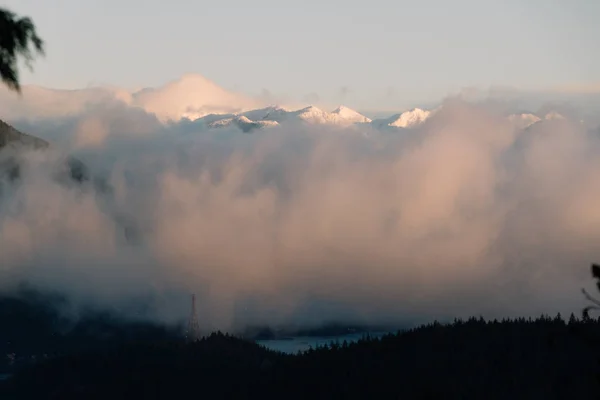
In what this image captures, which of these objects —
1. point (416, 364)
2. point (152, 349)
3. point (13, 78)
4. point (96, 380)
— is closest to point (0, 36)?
point (13, 78)

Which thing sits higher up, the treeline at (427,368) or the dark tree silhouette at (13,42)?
the dark tree silhouette at (13,42)

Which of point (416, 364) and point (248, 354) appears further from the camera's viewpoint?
point (248, 354)

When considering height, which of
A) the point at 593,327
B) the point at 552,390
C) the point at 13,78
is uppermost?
the point at 13,78

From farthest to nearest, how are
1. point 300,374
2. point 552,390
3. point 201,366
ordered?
point 201,366, point 300,374, point 552,390

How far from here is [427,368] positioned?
4006 cm

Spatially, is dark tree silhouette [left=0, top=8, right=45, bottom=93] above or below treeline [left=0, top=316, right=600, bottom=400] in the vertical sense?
above

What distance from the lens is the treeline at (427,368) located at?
33.0m

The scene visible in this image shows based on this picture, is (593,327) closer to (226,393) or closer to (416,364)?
(416,364)

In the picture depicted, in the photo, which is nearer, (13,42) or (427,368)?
(13,42)

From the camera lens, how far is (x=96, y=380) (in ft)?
367

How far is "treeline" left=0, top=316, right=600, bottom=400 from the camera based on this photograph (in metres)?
33.0

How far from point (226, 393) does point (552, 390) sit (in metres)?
32.3

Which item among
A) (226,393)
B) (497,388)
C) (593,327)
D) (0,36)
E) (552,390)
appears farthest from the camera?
(226,393)

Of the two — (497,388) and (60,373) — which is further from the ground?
(60,373)
